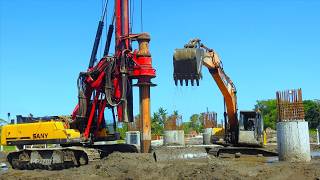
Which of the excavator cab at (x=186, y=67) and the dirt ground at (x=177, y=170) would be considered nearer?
the dirt ground at (x=177, y=170)

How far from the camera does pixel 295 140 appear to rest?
1723 cm

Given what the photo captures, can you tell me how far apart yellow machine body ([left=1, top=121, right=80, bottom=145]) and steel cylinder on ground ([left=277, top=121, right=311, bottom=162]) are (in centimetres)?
880

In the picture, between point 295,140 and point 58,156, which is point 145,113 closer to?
point 58,156

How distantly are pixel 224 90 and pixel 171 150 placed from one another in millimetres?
3768

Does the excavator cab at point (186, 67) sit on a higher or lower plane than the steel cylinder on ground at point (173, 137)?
higher

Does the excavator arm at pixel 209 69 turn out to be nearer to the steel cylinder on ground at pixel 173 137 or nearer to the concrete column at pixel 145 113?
the concrete column at pixel 145 113

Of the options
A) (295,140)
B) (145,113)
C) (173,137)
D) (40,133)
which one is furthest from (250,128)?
(173,137)

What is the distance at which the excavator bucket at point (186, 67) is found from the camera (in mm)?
18031

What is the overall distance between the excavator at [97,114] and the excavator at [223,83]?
2753 millimetres

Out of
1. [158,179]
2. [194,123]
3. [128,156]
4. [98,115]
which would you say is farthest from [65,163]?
[194,123]

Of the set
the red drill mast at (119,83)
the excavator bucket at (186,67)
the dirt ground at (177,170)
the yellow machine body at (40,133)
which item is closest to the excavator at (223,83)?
the excavator bucket at (186,67)

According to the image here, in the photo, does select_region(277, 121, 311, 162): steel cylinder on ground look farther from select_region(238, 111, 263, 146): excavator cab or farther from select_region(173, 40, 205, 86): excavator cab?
select_region(173, 40, 205, 86): excavator cab

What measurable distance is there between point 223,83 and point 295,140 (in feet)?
13.8

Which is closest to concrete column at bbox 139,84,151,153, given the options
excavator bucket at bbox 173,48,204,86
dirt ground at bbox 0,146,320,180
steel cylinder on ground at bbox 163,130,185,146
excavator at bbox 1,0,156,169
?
excavator at bbox 1,0,156,169
